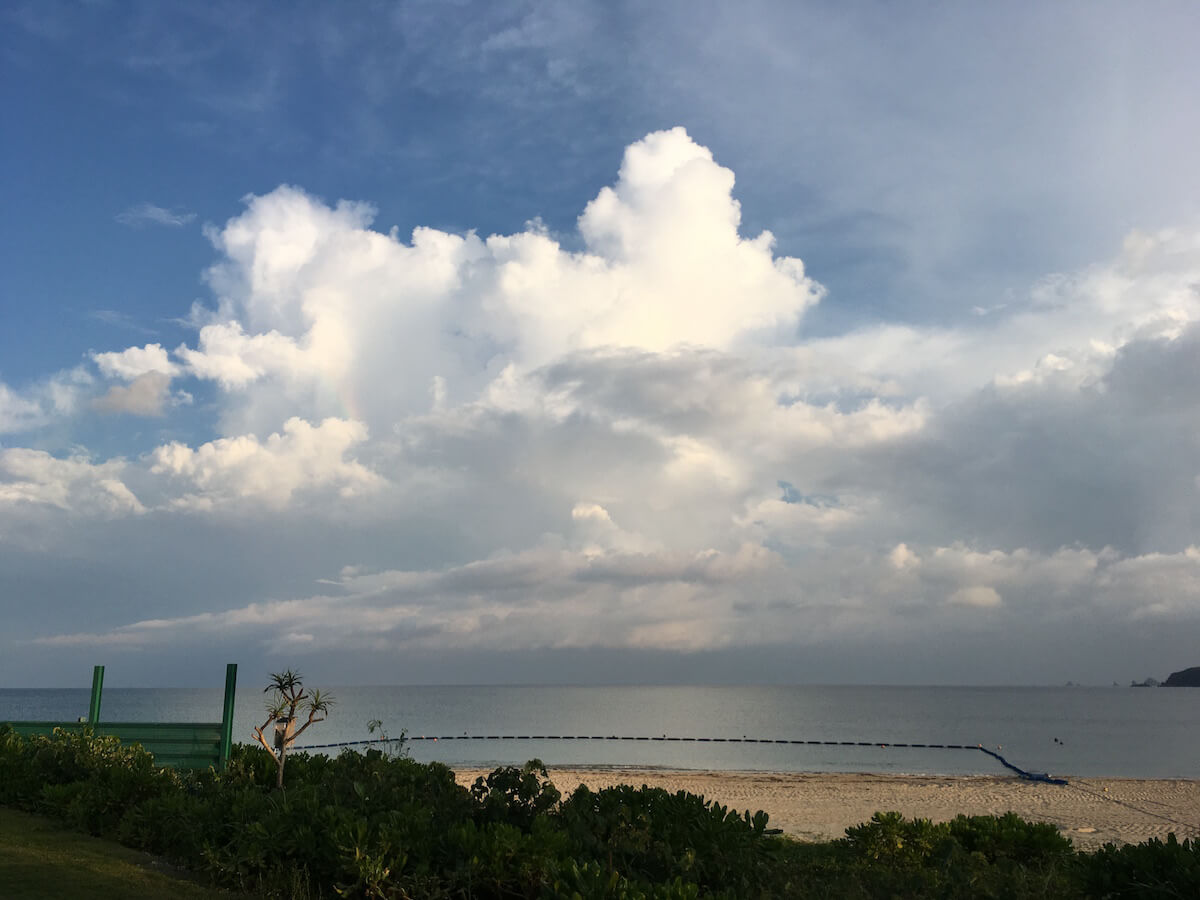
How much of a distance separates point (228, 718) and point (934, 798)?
3081cm

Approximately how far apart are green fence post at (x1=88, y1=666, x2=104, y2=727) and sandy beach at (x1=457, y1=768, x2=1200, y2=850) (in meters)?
15.2

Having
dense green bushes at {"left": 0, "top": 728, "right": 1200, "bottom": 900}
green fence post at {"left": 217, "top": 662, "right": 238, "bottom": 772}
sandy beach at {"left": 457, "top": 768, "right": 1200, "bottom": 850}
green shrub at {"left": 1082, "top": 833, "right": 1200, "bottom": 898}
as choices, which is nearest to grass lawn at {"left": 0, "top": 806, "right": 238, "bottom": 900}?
dense green bushes at {"left": 0, "top": 728, "right": 1200, "bottom": 900}

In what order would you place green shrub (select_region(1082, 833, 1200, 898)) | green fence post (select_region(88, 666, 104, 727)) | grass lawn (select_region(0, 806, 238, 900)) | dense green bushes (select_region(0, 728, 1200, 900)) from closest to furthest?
green shrub (select_region(1082, 833, 1200, 898)) → dense green bushes (select_region(0, 728, 1200, 900)) → grass lawn (select_region(0, 806, 238, 900)) → green fence post (select_region(88, 666, 104, 727))

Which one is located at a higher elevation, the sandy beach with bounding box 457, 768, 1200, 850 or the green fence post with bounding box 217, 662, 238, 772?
the green fence post with bounding box 217, 662, 238, 772

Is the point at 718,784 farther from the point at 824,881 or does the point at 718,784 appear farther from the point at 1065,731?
the point at 1065,731

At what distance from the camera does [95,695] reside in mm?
14891

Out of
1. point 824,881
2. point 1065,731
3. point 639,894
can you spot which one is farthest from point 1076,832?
point 1065,731

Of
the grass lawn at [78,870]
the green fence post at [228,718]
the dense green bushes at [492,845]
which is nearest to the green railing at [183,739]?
the green fence post at [228,718]

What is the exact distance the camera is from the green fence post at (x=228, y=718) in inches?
509

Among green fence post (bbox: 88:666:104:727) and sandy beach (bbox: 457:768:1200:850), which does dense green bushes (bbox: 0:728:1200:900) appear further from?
sandy beach (bbox: 457:768:1200:850)

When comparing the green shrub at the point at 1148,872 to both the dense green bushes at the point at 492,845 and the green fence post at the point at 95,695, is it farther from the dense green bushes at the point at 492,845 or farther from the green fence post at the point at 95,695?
the green fence post at the point at 95,695

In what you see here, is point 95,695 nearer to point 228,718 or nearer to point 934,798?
point 228,718

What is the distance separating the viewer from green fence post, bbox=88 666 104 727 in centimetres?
1445

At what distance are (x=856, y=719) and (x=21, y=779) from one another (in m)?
132
